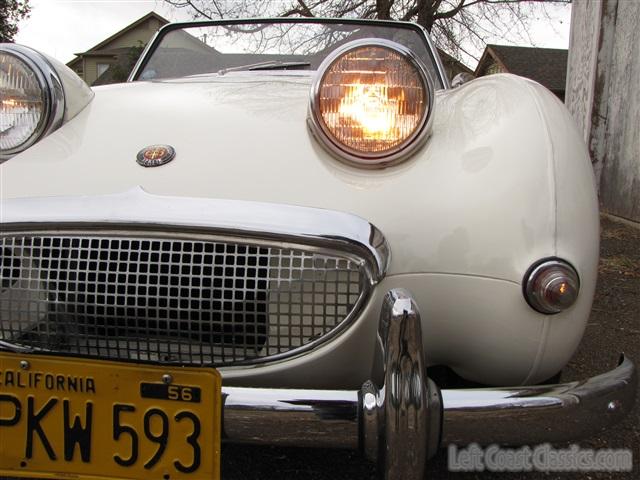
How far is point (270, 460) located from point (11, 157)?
1.10 meters

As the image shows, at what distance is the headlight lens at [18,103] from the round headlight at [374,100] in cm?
77

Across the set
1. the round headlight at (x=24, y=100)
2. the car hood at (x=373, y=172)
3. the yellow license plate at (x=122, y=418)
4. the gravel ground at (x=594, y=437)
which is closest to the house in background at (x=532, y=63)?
the gravel ground at (x=594, y=437)

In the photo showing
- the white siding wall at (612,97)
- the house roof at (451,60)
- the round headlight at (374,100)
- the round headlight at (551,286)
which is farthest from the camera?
the house roof at (451,60)

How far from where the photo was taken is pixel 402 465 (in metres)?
0.96

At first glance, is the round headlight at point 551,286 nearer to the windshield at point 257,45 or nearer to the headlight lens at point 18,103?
the headlight lens at point 18,103

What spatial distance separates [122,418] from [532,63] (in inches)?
1031

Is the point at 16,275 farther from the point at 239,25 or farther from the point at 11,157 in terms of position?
the point at 239,25

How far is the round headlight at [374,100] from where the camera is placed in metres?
1.27

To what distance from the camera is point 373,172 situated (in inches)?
49.9

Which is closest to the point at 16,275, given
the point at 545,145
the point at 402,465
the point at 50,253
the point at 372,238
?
the point at 50,253

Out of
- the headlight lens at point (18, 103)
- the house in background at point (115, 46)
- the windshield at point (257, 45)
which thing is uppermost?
the house in background at point (115, 46)

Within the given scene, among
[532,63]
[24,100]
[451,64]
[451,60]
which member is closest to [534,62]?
[532,63]

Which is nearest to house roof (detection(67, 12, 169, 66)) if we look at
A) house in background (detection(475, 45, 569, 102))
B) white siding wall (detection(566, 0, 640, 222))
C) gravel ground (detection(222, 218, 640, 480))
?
house in background (detection(475, 45, 569, 102))

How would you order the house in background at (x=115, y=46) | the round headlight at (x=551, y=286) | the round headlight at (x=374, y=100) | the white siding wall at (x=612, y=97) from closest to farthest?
the round headlight at (x=551, y=286), the round headlight at (x=374, y=100), the white siding wall at (x=612, y=97), the house in background at (x=115, y=46)
